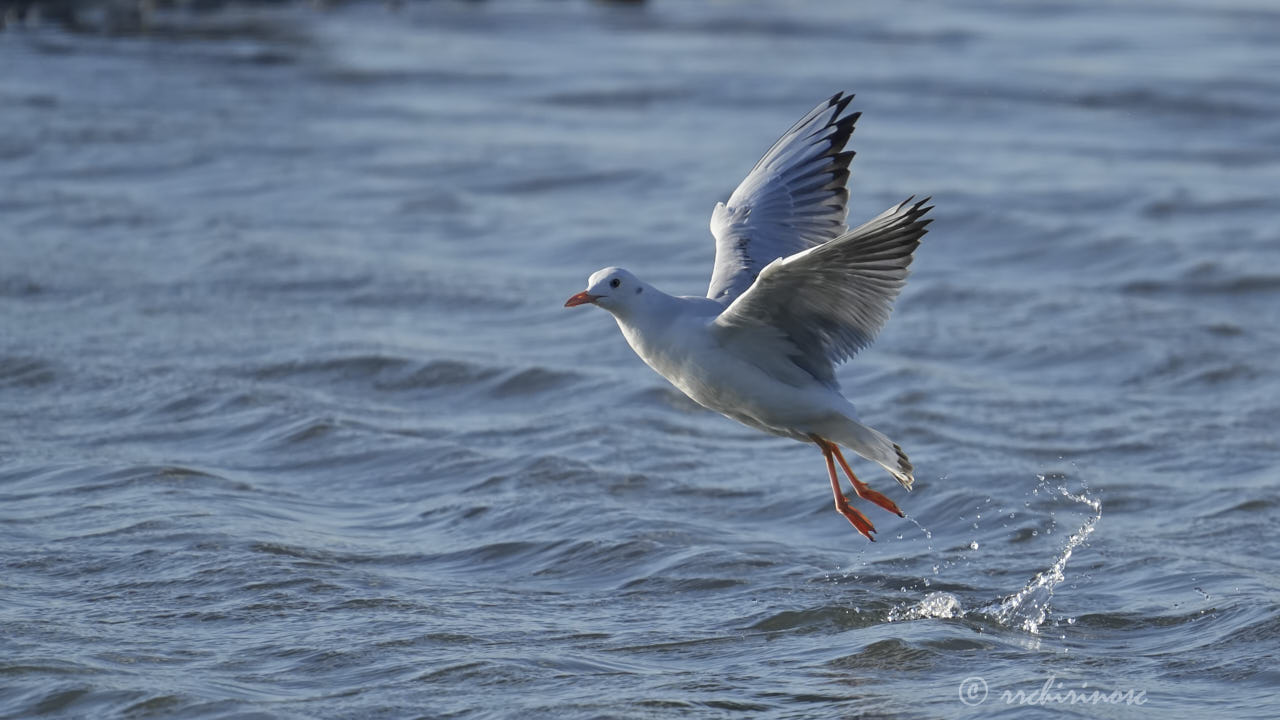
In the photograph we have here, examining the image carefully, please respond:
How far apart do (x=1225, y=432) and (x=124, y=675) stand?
5943 millimetres

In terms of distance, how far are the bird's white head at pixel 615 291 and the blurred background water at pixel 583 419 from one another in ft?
4.06

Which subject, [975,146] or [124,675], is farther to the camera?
Answer: [975,146]

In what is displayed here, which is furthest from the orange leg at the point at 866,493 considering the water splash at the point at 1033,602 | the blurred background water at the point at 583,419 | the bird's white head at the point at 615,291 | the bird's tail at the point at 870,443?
the bird's white head at the point at 615,291

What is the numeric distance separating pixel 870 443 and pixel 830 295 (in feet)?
2.69

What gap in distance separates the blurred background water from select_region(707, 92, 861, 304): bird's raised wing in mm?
1359

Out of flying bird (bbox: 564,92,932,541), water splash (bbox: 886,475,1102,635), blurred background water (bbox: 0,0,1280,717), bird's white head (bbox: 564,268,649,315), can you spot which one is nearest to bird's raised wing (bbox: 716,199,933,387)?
flying bird (bbox: 564,92,932,541)

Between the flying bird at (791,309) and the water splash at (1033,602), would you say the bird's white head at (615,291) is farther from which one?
the water splash at (1033,602)

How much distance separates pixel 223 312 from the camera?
12.1 meters

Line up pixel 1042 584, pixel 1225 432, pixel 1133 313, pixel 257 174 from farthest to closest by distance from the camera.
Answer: pixel 257 174 → pixel 1133 313 → pixel 1225 432 → pixel 1042 584

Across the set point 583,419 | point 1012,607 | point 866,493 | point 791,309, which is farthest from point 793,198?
point 583,419

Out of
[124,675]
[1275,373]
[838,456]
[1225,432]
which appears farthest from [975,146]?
[124,675]

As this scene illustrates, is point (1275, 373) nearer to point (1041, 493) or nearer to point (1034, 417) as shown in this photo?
point (1034, 417)

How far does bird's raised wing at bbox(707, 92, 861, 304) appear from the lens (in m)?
7.71

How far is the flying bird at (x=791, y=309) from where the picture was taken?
641 cm
